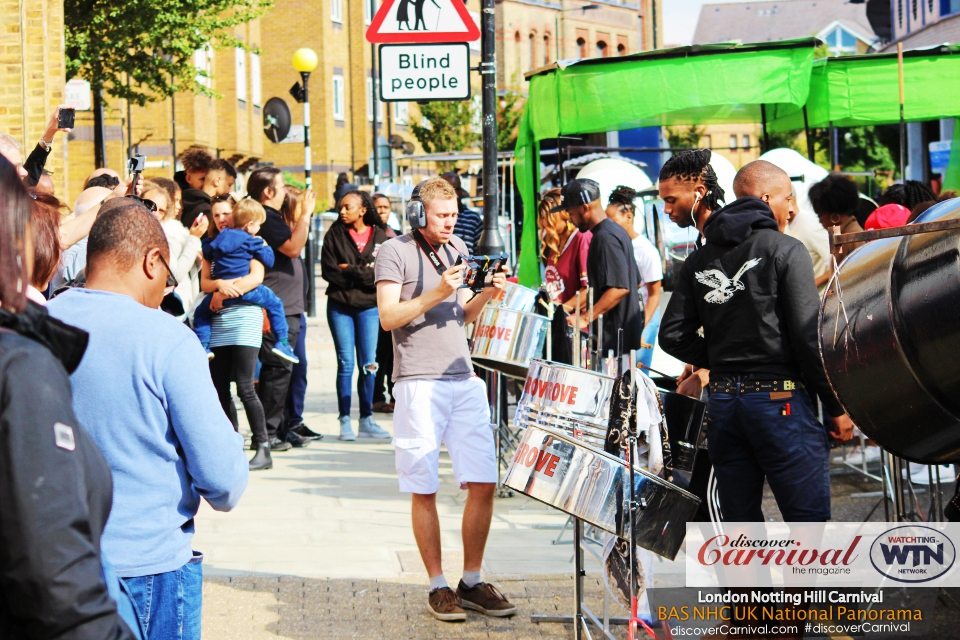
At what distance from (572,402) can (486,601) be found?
1150 millimetres

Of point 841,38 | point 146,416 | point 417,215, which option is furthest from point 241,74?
point 841,38

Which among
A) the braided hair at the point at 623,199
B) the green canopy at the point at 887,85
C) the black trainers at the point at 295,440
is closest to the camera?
the braided hair at the point at 623,199

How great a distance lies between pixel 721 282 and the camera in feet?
15.0

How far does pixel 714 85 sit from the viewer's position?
31.7 feet

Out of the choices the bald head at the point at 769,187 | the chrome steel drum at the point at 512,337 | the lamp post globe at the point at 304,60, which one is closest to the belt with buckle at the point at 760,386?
the bald head at the point at 769,187

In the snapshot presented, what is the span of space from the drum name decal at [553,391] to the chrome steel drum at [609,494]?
20.3 inches

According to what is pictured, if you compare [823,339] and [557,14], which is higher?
[557,14]

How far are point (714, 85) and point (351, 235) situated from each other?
327 centimetres

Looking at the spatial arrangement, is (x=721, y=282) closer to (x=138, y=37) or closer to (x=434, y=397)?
(x=434, y=397)

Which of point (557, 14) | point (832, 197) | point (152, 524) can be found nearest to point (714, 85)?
point (832, 197)

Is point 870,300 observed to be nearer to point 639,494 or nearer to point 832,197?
point 639,494

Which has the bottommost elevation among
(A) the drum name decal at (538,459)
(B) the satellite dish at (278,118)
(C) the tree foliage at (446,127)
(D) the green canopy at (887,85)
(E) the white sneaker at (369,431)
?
(E) the white sneaker at (369,431)

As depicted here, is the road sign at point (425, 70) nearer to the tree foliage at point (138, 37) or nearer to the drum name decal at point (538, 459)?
the drum name decal at point (538, 459)

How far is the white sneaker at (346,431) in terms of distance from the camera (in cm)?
972
